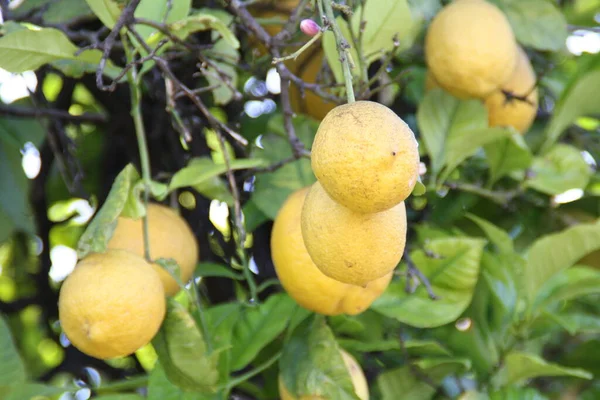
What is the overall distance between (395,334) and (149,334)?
0.48 m

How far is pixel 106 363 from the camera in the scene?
1.44m

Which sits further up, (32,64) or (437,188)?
(32,64)

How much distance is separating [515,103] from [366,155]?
0.72 meters

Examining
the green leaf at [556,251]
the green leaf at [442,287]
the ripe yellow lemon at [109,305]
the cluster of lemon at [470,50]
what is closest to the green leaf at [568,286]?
the green leaf at [556,251]

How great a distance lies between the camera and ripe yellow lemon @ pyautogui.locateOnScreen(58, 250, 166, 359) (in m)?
0.79

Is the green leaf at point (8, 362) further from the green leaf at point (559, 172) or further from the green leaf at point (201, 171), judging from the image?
the green leaf at point (559, 172)

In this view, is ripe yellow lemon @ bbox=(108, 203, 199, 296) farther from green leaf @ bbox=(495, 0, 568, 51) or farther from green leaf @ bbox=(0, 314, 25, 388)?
green leaf @ bbox=(495, 0, 568, 51)

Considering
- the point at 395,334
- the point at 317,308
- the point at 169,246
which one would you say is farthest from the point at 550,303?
the point at 169,246

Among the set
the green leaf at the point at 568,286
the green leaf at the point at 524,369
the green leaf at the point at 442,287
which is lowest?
the green leaf at the point at 524,369

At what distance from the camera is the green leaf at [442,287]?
107 cm

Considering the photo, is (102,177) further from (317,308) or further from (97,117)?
(317,308)

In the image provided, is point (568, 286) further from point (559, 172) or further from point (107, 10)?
point (107, 10)

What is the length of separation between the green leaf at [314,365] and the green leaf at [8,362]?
32cm

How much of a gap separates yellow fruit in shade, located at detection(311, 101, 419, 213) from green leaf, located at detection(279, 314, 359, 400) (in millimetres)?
365
